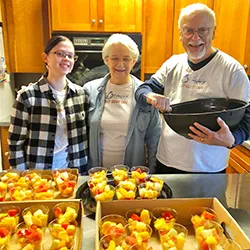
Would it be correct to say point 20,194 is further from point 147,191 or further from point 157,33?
point 157,33

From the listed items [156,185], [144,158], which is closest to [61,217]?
[156,185]

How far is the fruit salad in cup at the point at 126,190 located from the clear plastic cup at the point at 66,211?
0.17 meters

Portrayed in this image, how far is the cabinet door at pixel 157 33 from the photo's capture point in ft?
8.73

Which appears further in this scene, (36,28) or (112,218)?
(36,28)

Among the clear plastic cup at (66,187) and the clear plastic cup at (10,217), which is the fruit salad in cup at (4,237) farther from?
the clear plastic cup at (66,187)

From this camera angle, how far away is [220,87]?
1304mm

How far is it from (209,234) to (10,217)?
595 millimetres

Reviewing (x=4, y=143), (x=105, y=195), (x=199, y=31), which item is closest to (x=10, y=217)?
(x=105, y=195)

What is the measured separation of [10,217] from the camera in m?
0.85

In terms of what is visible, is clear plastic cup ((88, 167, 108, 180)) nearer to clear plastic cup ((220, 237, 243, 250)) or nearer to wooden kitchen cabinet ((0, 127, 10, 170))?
clear plastic cup ((220, 237, 243, 250))

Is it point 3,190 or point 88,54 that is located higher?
point 88,54

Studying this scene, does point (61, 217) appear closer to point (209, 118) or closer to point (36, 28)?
point (209, 118)

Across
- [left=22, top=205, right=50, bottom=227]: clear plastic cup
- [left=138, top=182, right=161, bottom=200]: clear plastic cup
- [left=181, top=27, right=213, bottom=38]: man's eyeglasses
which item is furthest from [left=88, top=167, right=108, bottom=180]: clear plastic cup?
[left=181, top=27, right=213, bottom=38]: man's eyeglasses

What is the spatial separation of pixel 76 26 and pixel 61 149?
1.40 metres
